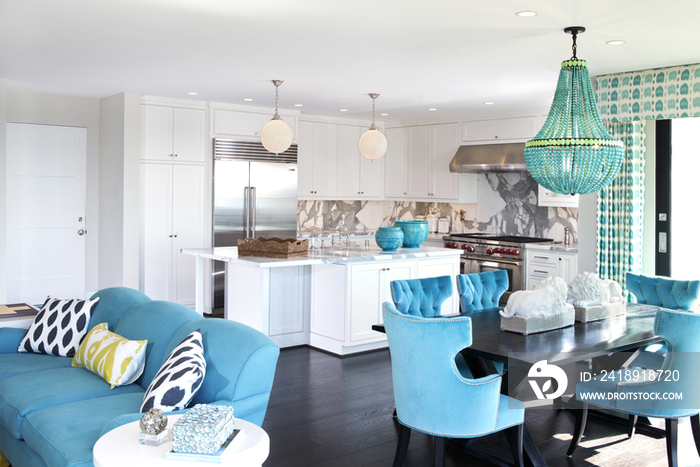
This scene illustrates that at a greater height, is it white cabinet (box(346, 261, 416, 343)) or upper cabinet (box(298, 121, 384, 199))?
upper cabinet (box(298, 121, 384, 199))

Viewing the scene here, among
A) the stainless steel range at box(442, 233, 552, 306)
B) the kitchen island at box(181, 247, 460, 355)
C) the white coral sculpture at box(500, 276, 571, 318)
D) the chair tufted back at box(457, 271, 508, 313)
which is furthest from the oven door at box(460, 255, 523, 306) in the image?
the white coral sculpture at box(500, 276, 571, 318)

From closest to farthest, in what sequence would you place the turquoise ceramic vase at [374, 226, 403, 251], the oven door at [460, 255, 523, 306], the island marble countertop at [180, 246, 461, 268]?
1. the island marble countertop at [180, 246, 461, 268]
2. the turquoise ceramic vase at [374, 226, 403, 251]
3. the oven door at [460, 255, 523, 306]

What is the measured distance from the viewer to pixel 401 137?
26.7 feet

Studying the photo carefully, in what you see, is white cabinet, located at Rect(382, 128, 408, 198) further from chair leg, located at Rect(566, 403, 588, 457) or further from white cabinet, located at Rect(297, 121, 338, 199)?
chair leg, located at Rect(566, 403, 588, 457)

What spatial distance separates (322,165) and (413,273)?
2.76 m

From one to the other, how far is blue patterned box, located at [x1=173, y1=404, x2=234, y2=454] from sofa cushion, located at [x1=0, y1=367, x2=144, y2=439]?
1120mm

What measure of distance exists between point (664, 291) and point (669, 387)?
1.27 m

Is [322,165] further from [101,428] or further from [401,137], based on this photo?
[101,428]

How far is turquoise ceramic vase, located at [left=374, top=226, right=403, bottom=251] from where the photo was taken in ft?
18.0

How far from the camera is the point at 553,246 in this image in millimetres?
6418

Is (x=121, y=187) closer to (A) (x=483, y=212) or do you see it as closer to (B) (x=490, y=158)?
(B) (x=490, y=158)

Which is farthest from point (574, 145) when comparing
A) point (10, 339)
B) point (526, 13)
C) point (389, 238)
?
point (10, 339)

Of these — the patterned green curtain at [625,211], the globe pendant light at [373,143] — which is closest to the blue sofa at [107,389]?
the globe pendant light at [373,143]

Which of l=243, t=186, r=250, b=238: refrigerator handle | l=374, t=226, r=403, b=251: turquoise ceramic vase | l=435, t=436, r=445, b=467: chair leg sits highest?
l=243, t=186, r=250, b=238: refrigerator handle
